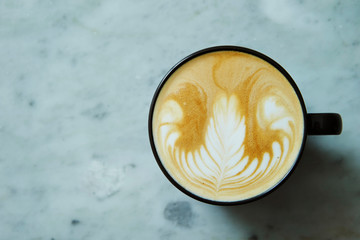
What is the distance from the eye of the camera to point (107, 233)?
3.15 feet

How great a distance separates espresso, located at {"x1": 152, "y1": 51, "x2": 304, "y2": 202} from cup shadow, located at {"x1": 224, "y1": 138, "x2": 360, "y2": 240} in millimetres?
167

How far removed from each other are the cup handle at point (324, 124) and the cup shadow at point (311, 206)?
0.17m

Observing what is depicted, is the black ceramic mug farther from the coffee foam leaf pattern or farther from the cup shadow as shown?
the cup shadow

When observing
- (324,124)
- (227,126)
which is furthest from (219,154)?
(324,124)

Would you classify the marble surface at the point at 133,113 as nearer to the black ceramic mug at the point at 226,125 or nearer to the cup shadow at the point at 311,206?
the cup shadow at the point at 311,206

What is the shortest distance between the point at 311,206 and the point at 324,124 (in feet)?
0.86

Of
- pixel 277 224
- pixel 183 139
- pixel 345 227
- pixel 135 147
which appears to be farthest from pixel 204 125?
pixel 345 227

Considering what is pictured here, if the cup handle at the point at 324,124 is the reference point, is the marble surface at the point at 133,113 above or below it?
below

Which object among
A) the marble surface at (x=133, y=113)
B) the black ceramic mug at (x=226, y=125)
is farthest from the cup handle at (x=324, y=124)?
the marble surface at (x=133, y=113)

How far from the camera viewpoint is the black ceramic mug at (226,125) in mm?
778

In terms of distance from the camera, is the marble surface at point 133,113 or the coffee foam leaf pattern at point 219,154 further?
the marble surface at point 133,113

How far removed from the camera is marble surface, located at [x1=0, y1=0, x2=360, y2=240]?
93 centimetres

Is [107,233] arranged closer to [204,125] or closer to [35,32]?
[204,125]

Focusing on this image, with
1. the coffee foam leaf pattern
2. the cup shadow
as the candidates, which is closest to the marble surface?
the cup shadow
